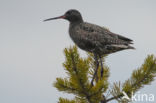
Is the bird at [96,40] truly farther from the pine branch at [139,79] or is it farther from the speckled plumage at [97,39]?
the pine branch at [139,79]

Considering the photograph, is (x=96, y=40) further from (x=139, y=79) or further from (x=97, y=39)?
(x=139, y=79)

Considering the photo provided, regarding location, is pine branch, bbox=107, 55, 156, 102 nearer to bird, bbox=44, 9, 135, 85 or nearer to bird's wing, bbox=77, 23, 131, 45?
bird, bbox=44, 9, 135, 85

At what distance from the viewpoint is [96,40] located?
8008 mm

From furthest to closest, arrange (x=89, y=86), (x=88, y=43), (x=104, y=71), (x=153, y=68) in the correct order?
1. (x=88, y=43)
2. (x=104, y=71)
3. (x=153, y=68)
4. (x=89, y=86)

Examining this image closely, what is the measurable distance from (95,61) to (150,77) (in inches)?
65.0

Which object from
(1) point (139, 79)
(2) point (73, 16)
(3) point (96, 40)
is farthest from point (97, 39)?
(1) point (139, 79)

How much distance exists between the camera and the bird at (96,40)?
301 inches

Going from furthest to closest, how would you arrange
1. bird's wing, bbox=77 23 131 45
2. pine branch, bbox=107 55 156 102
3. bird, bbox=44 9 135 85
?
bird's wing, bbox=77 23 131 45
bird, bbox=44 9 135 85
pine branch, bbox=107 55 156 102

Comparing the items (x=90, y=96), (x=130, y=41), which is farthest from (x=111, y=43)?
(x=90, y=96)

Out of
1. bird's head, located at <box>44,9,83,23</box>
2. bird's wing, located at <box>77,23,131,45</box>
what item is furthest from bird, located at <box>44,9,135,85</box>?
bird's head, located at <box>44,9,83,23</box>

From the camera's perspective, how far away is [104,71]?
7.10 meters

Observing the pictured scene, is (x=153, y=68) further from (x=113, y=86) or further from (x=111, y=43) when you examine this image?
(x=111, y=43)

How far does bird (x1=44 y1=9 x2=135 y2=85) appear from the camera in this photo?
301 inches

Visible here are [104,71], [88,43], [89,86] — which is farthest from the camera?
[88,43]
